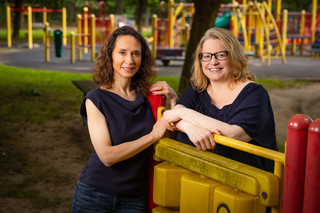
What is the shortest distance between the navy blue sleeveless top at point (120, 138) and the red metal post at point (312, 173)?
99 centimetres

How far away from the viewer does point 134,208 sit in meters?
2.17

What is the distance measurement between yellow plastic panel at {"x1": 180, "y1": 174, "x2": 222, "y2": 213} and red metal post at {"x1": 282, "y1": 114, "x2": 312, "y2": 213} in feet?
1.20

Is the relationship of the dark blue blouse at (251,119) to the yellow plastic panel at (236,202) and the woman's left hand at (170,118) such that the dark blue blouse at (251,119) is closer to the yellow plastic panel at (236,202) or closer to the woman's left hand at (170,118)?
the woman's left hand at (170,118)

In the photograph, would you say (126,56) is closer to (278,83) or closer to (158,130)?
(158,130)

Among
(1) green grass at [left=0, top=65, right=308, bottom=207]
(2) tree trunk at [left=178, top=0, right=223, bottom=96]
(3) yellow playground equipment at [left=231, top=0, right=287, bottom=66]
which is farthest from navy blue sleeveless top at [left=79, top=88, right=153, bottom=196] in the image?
(3) yellow playground equipment at [left=231, top=0, right=287, bottom=66]

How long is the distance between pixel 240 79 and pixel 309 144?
906 mm

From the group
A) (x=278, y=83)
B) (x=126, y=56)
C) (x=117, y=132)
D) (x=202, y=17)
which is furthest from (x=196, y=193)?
(x=278, y=83)

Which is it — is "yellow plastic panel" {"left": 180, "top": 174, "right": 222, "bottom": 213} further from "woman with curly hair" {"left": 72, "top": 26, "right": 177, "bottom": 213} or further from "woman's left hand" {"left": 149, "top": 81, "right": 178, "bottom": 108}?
"woman's left hand" {"left": 149, "top": 81, "right": 178, "bottom": 108}

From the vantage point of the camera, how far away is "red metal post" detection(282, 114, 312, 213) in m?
1.36

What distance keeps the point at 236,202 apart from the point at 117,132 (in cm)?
77

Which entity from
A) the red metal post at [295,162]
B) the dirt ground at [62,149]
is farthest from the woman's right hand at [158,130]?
the dirt ground at [62,149]

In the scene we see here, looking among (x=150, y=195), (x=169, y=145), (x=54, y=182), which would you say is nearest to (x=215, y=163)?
(x=169, y=145)

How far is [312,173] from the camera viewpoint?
1.34m

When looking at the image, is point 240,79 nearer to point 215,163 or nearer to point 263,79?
point 215,163
